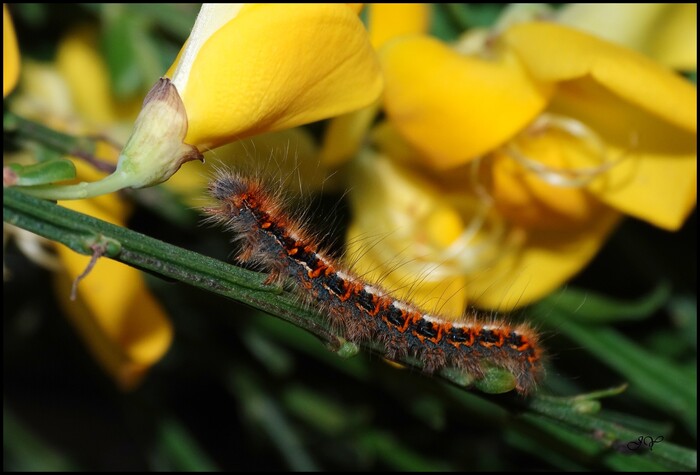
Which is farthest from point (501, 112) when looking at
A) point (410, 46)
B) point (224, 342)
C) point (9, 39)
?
point (224, 342)

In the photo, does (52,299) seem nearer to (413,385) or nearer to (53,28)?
(53,28)

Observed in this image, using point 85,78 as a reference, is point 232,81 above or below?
above

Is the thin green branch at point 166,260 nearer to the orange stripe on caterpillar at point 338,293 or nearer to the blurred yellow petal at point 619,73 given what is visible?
the orange stripe on caterpillar at point 338,293

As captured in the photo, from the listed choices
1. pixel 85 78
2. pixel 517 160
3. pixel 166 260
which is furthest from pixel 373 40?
pixel 166 260

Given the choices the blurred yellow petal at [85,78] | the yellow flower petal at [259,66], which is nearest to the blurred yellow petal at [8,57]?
the yellow flower petal at [259,66]

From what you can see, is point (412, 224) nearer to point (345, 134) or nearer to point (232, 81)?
point (345, 134)
